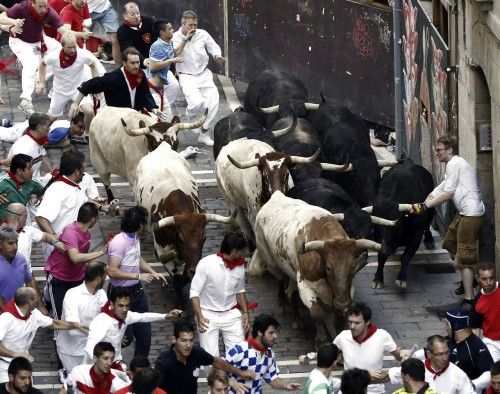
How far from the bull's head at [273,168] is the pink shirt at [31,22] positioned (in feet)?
22.2

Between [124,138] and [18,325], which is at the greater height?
[18,325]

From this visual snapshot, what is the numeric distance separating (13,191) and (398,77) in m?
7.73

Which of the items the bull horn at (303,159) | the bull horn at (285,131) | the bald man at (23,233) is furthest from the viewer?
the bull horn at (285,131)

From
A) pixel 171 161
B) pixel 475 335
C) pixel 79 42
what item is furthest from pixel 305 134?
pixel 475 335

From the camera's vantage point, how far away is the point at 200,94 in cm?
2783

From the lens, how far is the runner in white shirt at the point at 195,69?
27608 millimetres

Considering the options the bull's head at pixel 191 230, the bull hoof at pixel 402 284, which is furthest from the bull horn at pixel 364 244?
the bull hoof at pixel 402 284

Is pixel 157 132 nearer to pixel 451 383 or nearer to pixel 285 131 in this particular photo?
pixel 285 131

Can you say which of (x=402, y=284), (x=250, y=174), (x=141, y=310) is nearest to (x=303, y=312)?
(x=402, y=284)

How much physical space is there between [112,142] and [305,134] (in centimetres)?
258

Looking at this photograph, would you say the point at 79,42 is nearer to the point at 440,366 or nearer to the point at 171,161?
the point at 171,161

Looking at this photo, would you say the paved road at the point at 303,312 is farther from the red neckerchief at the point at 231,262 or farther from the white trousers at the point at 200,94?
the white trousers at the point at 200,94

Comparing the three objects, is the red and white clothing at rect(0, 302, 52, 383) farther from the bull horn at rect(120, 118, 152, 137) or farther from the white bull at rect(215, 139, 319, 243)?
the bull horn at rect(120, 118, 152, 137)

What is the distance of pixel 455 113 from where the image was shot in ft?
76.6
